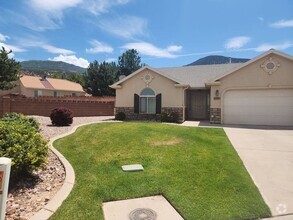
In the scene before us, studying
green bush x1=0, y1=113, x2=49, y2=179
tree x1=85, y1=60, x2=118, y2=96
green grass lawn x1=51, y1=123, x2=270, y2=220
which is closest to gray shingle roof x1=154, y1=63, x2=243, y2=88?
green grass lawn x1=51, y1=123, x2=270, y2=220

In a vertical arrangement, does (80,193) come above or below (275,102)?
below

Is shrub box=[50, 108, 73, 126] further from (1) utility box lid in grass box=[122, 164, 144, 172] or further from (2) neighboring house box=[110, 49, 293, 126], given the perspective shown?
(1) utility box lid in grass box=[122, 164, 144, 172]

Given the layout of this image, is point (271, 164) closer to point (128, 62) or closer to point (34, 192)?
point (34, 192)

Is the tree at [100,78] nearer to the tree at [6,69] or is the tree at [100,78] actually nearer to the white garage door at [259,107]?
the tree at [6,69]

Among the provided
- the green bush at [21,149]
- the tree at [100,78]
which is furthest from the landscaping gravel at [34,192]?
the tree at [100,78]

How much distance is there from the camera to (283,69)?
53.4ft

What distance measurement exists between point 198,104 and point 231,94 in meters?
4.51

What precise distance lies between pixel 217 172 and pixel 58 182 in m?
3.98

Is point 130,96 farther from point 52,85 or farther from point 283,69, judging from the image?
point 52,85

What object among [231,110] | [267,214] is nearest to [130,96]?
[231,110]

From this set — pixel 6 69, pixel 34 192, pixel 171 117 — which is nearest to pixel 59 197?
pixel 34 192

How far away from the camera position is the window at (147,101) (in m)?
20.0

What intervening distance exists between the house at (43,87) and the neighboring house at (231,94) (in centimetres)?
2563

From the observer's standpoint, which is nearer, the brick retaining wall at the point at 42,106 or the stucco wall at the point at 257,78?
the stucco wall at the point at 257,78
